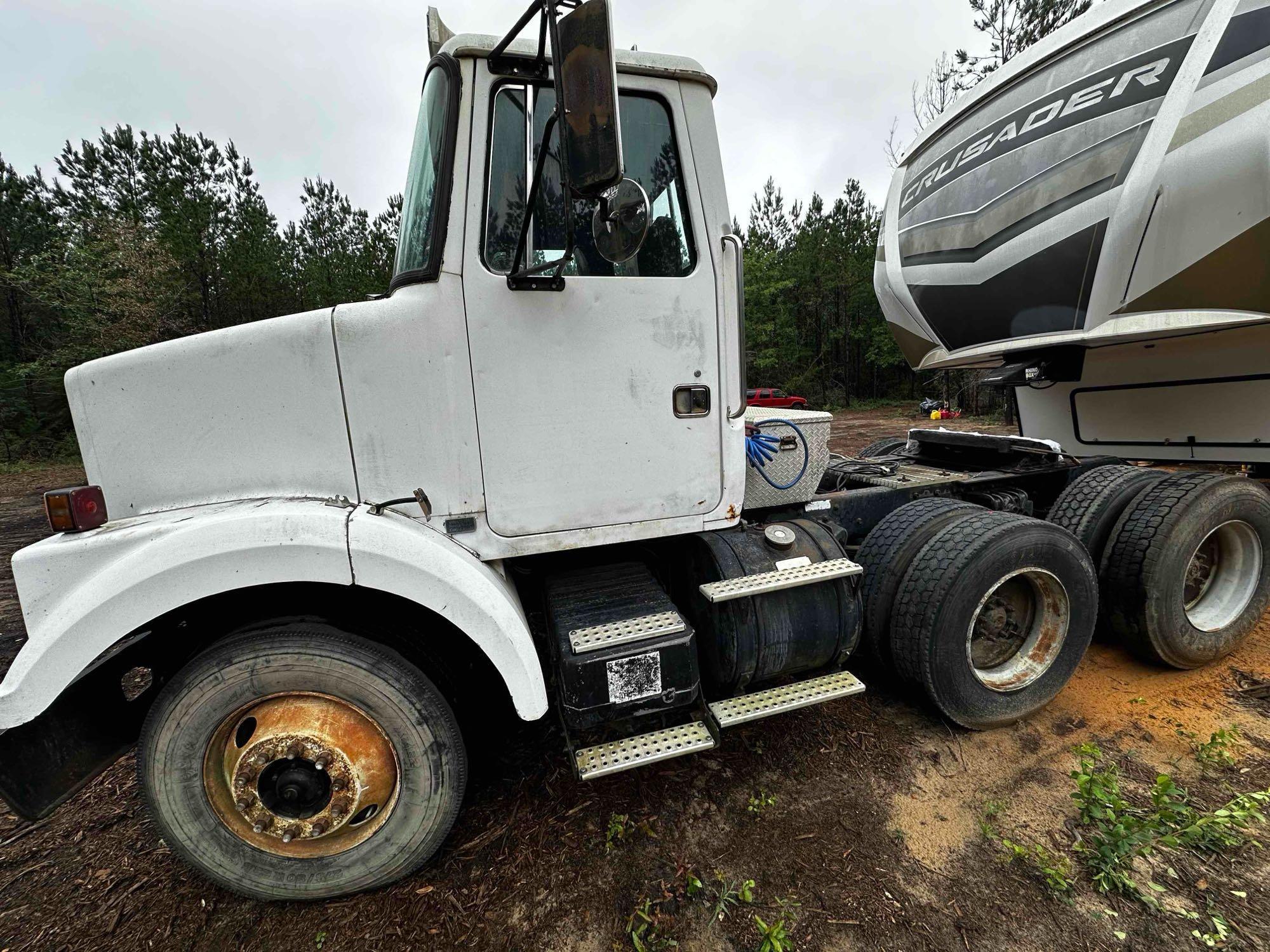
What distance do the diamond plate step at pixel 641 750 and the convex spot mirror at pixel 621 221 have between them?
1.70 metres

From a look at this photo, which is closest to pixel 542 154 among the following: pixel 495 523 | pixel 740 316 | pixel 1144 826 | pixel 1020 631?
pixel 740 316

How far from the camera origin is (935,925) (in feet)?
5.91

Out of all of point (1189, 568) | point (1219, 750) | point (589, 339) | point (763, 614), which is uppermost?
point (589, 339)

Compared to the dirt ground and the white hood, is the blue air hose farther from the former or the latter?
the white hood

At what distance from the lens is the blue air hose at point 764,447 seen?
2.81 meters

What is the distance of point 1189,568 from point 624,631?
350 centimetres

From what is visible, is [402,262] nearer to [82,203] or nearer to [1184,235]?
[1184,235]

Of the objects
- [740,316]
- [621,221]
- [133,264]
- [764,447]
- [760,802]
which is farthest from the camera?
[133,264]

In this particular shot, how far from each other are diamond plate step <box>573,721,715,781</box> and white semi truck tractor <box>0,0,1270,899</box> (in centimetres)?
1

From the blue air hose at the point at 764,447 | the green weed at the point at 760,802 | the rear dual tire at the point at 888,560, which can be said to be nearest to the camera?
the green weed at the point at 760,802

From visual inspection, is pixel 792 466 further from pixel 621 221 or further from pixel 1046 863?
pixel 1046 863

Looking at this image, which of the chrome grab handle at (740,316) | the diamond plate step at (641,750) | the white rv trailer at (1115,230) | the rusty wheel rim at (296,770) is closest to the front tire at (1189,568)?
the white rv trailer at (1115,230)

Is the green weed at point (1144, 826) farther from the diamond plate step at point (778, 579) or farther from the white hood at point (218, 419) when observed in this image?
the white hood at point (218, 419)

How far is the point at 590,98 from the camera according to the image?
1451 millimetres
